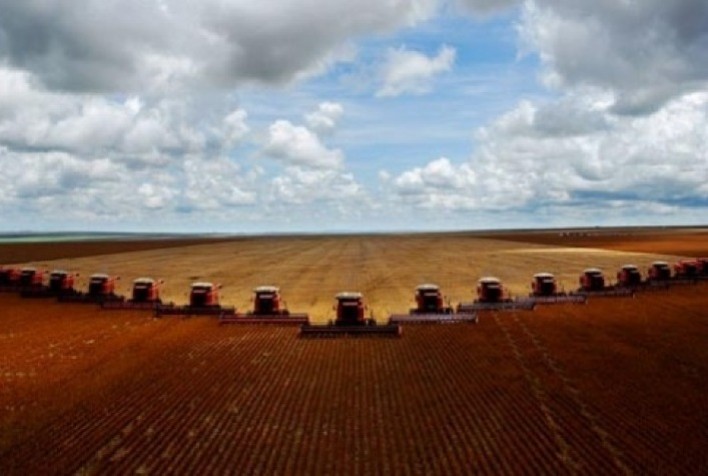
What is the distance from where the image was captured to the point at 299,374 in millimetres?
18391

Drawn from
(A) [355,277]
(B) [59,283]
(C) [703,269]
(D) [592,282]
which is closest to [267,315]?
(B) [59,283]

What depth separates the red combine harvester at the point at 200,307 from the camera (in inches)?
1174

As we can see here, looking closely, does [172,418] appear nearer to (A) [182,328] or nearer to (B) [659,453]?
(B) [659,453]

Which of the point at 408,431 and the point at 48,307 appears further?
the point at 48,307

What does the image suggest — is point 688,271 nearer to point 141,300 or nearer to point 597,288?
point 597,288

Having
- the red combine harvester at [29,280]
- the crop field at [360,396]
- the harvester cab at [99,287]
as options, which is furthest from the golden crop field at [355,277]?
the crop field at [360,396]

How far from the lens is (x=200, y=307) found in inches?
1193

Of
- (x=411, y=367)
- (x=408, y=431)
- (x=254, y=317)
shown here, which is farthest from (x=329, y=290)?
(x=408, y=431)

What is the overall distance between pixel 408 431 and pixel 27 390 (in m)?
9.84

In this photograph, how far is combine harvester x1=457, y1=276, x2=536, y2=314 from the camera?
30184 millimetres

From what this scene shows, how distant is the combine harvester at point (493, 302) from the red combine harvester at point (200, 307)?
34.9 feet

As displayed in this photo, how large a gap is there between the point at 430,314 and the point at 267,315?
6.71 m

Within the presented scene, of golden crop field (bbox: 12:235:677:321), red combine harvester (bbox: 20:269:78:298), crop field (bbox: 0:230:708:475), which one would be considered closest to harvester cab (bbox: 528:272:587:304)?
crop field (bbox: 0:230:708:475)

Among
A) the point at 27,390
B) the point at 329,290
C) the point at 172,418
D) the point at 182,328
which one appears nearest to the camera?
the point at 172,418
